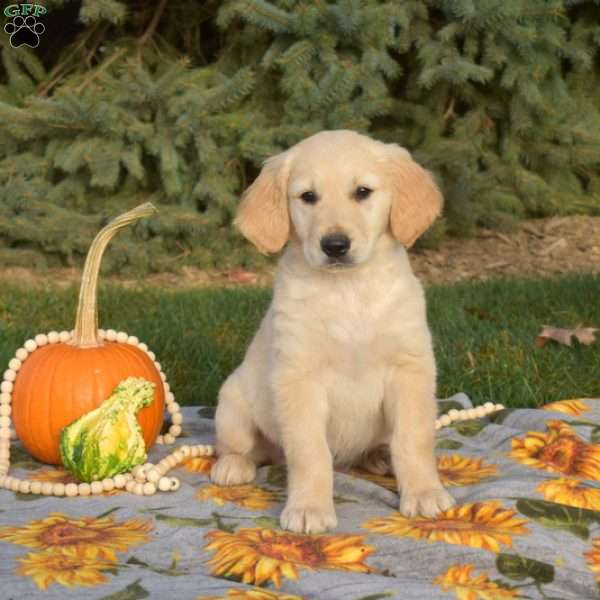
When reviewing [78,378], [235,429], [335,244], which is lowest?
[235,429]

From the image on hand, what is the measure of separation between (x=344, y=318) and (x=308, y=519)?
21.7 inches

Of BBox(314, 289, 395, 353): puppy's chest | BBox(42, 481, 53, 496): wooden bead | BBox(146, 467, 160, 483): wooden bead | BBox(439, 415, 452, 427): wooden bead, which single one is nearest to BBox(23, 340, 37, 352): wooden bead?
BBox(42, 481, 53, 496): wooden bead

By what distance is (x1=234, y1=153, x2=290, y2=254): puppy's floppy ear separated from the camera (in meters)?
2.66

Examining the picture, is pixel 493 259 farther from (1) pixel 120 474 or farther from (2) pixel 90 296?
(1) pixel 120 474

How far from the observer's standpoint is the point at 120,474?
2.64 metres

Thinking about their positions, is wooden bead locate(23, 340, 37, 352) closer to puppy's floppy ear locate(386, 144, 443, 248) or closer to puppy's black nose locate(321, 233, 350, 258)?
puppy's black nose locate(321, 233, 350, 258)

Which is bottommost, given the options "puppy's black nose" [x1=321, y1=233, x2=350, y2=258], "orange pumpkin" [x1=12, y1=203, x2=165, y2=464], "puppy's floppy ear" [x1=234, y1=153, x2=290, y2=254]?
"orange pumpkin" [x1=12, y1=203, x2=165, y2=464]

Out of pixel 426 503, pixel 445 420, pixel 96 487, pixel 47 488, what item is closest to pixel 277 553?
pixel 426 503

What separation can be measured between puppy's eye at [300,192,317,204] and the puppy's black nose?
178 mm

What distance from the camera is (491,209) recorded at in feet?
21.3

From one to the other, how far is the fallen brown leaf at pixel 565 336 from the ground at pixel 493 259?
2122 mm

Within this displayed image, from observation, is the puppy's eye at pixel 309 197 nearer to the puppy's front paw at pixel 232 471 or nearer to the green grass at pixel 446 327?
the puppy's front paw at pixel 232 471

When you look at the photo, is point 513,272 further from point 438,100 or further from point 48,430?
point 48,430

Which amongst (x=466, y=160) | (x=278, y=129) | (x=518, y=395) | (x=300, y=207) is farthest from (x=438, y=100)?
(x=300, y=207)
